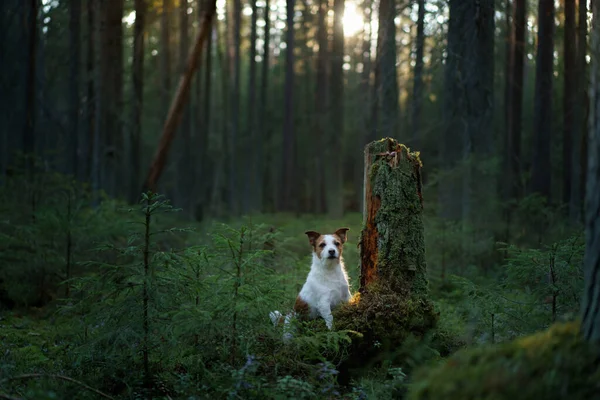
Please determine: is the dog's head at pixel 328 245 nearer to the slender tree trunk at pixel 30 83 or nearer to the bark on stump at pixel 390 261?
the bark on stump at pixel 390 261

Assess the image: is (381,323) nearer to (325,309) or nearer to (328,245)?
(325,309)

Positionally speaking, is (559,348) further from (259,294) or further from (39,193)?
(39,193)

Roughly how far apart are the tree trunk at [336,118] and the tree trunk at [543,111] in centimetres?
1556

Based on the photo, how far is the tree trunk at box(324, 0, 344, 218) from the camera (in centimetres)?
3359

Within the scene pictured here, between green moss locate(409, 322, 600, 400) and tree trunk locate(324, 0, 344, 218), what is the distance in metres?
28.8

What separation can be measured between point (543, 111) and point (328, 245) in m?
13.9

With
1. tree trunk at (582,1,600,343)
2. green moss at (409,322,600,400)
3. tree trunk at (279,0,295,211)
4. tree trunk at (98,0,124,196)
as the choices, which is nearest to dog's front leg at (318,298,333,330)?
green moss at (409,322,600,400)

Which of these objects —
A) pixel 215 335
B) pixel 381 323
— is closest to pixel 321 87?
pixel 381 323

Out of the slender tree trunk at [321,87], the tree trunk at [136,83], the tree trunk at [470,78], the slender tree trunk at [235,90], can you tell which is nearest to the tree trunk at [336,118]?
the slender tree trunk at [321,87]

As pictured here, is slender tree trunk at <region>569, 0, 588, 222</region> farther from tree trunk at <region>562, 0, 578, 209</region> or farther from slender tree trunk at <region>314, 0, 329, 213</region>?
slender tree trunk at <region>314, 0, 329, 213</region>

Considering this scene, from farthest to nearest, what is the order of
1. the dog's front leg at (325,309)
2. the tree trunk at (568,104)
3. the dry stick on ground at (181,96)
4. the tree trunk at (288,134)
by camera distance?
1. the tree trunk at (288,134)
2. the tree trunk at (568,104)
3. the dry stick on ground at (181,96)
4. the dog's front leg at (325,309)

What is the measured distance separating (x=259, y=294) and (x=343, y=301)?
2.03 metres

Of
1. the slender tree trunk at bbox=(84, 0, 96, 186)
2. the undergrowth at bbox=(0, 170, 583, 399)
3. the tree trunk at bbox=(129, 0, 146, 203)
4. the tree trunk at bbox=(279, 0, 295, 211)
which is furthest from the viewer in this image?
the tree trunk at bbox=(279, 0, 295, 211)

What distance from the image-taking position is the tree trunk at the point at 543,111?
17266 mm
